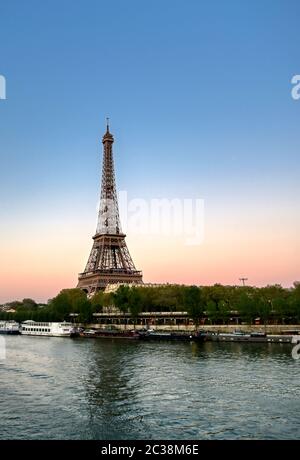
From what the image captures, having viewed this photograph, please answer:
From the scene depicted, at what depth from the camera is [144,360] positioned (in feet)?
129

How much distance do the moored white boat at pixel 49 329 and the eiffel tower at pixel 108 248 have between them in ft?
73.5

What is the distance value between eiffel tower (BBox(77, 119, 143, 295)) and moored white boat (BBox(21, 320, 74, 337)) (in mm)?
22412

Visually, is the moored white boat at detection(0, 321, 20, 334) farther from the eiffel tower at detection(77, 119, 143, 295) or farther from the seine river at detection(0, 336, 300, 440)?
the seine river at detection(0, 336, 300, 440)

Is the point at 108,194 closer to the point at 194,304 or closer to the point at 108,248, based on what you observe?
the point at 108,248

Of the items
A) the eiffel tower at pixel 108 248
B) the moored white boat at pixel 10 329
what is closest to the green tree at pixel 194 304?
the moored white boat at pixel 10 329

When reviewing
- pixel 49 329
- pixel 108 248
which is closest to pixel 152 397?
pixel 49 329

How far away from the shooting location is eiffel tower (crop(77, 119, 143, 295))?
106m

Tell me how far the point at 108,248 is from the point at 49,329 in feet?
106

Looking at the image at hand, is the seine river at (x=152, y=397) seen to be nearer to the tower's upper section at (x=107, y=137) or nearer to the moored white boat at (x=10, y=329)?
the moored white boat at (x=10, y=329)

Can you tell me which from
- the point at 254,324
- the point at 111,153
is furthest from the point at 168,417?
the point at 111,153

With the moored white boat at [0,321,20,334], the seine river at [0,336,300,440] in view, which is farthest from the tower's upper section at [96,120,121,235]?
the seine river at [0,336,300,440]

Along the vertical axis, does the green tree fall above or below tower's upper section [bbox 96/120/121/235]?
below

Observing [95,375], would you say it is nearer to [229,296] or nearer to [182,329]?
[182,329]
